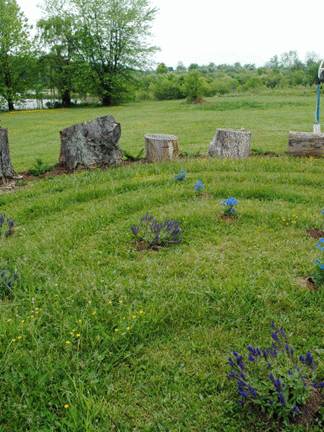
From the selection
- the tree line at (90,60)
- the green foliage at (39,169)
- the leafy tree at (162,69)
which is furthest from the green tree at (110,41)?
the green foliage at (39,169)

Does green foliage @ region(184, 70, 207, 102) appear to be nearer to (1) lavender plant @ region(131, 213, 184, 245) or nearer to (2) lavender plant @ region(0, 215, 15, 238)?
(2) lavender plant @ region(0, 215, 15, 238)

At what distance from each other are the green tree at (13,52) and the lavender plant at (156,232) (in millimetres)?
35509

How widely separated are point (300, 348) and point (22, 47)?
40.3 m

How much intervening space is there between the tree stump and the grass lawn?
83.6 inches

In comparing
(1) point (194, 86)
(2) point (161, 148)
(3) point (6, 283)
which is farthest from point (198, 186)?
(1) point (194, 86)

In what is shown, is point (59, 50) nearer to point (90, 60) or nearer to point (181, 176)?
point (90, 60)

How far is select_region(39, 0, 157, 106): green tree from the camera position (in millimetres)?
36969

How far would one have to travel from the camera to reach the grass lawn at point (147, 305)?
231cm

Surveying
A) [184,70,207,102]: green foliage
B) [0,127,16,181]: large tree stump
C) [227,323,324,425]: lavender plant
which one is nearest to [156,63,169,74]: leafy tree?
[184,70,207,102]: green foliage

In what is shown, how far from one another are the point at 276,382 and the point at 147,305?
140 cm

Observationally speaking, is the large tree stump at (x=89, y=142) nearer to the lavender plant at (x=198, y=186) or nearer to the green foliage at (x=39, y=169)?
the green foliage at (x=39, y=169)

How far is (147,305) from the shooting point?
10.5 feet

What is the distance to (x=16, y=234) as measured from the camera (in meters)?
5.05

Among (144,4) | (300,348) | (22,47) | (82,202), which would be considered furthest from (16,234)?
(144,4)
